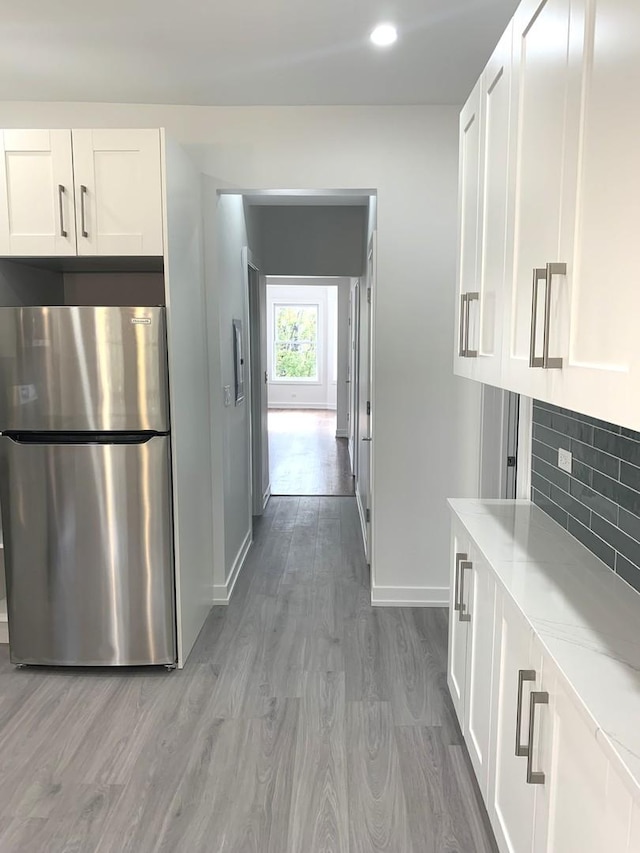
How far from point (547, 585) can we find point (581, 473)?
1.54ft

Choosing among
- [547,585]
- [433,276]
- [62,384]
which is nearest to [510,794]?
[547,585]

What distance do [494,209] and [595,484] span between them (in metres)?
0.88

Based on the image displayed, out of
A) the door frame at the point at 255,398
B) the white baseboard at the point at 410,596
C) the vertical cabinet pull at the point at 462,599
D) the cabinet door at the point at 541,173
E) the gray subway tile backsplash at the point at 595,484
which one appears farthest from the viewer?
the door frame at the point at 255,398

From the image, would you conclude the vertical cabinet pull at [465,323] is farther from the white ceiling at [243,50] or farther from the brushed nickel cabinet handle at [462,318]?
the white ceiling at [243,50]

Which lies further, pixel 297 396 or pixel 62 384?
pixel 297 396

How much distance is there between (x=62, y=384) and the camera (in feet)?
8.59

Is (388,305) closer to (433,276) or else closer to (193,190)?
(433,276)

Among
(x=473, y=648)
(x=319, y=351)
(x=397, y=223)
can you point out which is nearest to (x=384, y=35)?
(x=397, y=223)

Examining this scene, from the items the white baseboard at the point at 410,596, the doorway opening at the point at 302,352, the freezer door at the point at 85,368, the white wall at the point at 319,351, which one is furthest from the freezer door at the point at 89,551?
the white wall at the point at 319,351

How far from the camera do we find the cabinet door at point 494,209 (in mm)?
1755

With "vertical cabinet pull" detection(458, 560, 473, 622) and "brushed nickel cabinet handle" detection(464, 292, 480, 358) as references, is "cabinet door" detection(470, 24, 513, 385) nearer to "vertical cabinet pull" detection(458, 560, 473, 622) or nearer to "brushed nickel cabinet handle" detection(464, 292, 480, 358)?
"brushed nickel cabinet handle" detection(464, 292, 480, 358)

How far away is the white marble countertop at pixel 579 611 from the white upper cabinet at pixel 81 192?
5.94ft

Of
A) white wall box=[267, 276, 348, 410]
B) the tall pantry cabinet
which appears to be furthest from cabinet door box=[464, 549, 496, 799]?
white wall box=[267, 276, 348, 410]

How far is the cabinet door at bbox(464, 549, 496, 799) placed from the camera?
1.77 m
